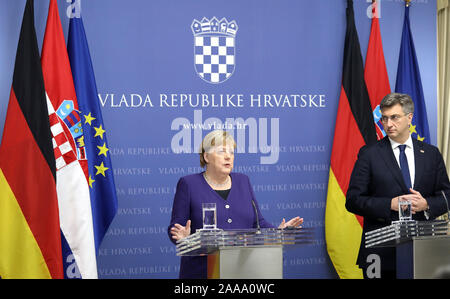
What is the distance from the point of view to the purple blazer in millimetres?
3758

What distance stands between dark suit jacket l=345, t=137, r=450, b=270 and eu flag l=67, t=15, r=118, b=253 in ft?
6.53

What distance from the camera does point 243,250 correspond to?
10.1 feet

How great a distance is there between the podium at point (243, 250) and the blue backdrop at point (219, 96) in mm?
2215

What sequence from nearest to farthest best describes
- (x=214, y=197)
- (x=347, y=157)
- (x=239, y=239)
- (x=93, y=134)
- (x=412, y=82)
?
1. (x=239, y=239)
2. (x=214, y=197)
3. (x=93, y=134)
4. (x=347, y=157)
5. (x=412, y=82)

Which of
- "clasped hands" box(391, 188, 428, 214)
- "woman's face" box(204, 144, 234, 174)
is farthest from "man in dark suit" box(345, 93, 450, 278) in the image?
"woman's face" box(204, 144, 234, 174)

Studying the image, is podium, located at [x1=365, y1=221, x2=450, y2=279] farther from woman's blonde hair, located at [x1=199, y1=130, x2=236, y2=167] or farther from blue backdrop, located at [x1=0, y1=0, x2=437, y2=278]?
blue backdrop, located at [x1=0, y1=0, x2=437, y2=278]

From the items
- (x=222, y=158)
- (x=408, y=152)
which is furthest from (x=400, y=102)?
(x=222, y=158)

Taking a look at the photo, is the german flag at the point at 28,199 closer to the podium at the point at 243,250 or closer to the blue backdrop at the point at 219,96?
the blue backdrop at the point at 219,96

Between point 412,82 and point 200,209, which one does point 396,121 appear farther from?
point 412,82

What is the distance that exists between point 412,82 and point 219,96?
1789 mm

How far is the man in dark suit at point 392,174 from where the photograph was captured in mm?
3973

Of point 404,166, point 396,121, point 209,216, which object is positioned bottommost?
point 209,216

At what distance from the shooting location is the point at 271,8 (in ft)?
18.5
